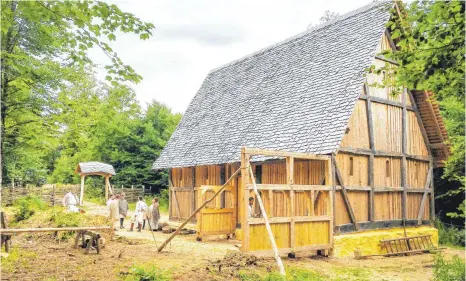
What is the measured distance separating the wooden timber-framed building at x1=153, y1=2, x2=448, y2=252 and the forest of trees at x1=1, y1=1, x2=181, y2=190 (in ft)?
13.5

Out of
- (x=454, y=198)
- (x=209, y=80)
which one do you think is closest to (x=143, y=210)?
(x=209, y=80)

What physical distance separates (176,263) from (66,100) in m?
6.91

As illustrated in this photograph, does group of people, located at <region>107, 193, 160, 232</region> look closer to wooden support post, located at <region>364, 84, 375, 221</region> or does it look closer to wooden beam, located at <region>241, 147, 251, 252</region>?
wooden beam, located at <region>241, 147, 251, 252</region>

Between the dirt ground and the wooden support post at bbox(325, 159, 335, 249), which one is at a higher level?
the wooden support post at bbox(325, 159, 335, 249)

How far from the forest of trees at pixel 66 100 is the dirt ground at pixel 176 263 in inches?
118

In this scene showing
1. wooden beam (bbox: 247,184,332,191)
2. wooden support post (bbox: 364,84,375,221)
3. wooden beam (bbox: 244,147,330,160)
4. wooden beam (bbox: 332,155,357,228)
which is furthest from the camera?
wooden support post (bbox: 364,84,375,221)

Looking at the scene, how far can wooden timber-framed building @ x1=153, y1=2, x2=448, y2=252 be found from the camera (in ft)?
38.4

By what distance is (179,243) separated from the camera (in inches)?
539

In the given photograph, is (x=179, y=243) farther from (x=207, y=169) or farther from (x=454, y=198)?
(x=454, y=198)

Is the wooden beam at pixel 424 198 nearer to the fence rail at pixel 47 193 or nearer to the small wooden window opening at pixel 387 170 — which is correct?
the small wooden window opening at pixel 387 170

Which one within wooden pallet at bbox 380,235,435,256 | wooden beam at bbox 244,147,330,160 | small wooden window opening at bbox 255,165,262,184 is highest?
wooden beam at bbox 244,147,330,160

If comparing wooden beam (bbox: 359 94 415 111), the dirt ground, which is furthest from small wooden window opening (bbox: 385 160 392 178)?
the dirt ground

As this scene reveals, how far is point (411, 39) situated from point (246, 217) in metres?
5.18

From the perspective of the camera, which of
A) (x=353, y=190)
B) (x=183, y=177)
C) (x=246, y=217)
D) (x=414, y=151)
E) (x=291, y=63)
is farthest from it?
(x=183, y=177)
